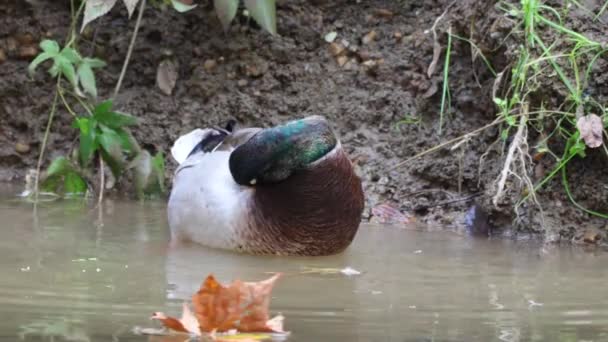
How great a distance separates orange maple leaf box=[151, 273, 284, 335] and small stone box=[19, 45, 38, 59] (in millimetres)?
4147

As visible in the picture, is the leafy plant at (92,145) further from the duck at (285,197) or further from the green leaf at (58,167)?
the duck at (285,197)

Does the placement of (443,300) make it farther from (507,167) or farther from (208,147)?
(208,147)

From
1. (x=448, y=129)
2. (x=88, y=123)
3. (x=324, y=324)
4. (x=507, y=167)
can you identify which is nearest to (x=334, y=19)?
(x=448, y=129)

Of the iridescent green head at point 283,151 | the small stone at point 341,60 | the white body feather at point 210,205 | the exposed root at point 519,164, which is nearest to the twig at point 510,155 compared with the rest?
the exposed root at point 519,164

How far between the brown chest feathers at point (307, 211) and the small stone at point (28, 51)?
2.67m

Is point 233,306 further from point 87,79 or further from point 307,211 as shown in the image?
point 87,79

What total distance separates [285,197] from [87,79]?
1.86 m

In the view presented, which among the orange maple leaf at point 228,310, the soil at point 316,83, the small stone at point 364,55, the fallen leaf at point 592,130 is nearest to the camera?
the orange maple leaf at point 228,310

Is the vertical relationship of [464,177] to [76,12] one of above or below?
below

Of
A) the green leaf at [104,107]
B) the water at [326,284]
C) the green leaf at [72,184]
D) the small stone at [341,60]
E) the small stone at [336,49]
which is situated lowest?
the water at [326,284]

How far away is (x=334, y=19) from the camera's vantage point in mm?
6527

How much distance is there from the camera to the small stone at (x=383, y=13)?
648cm

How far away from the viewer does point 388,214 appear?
5.57m

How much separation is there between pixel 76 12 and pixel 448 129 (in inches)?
90.7
